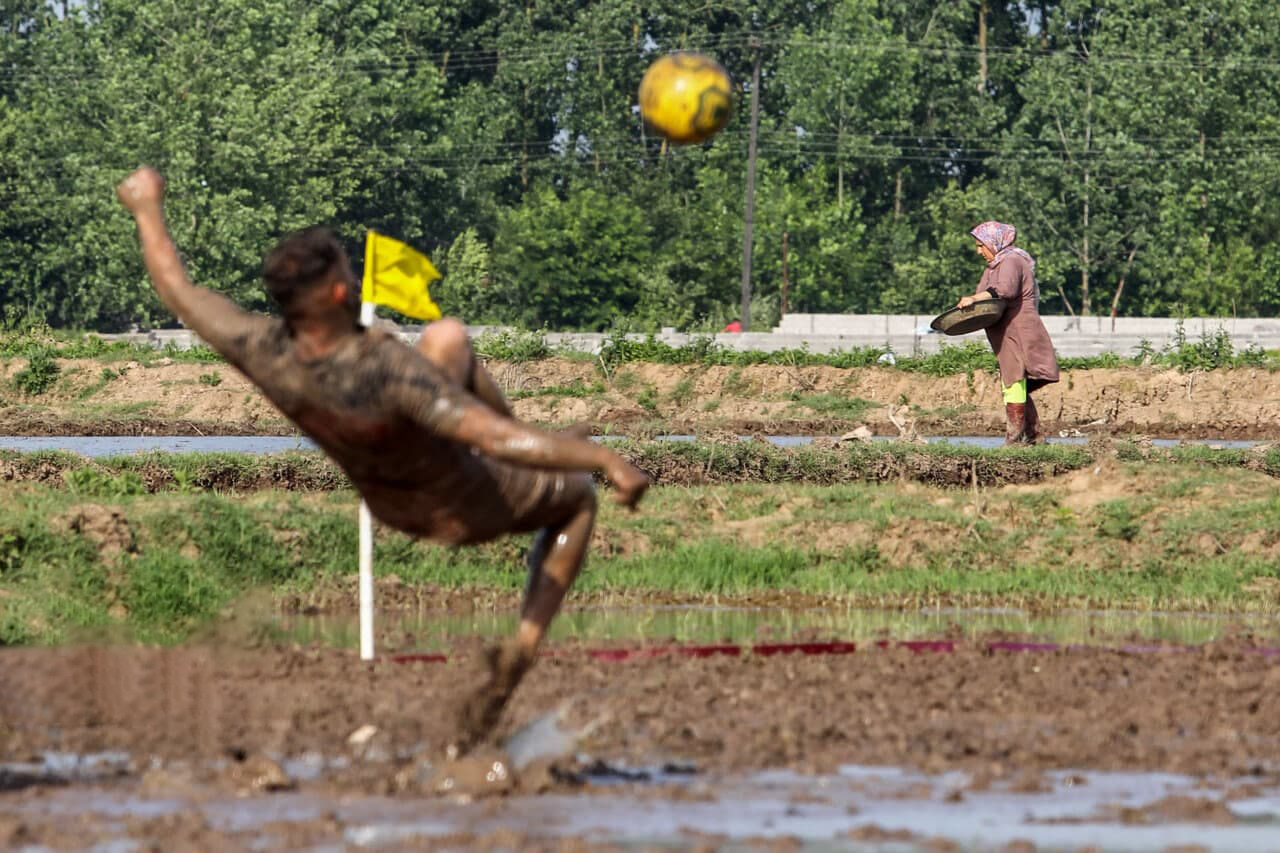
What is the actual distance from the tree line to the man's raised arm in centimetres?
5281

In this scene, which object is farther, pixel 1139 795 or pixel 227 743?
pixel 227 743

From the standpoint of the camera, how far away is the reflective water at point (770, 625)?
38.1 feet

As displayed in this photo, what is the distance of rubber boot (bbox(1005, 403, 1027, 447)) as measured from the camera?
18.8 meters

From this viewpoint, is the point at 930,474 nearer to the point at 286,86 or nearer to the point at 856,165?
the point at 286,86

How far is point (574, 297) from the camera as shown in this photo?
69812mm

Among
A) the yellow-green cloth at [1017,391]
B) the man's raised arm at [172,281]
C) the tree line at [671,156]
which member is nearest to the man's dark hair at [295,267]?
the man's raised arm at [172,281]

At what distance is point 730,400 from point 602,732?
2467 centimetres

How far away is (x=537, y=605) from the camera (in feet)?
25.6

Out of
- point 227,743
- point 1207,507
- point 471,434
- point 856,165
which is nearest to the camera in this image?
point 471,434

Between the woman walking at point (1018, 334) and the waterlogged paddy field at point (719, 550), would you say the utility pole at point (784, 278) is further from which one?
the waterlogged paddy field at point (719, 550)

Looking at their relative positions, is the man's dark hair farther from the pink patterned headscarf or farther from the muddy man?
the pink patterned headscarf

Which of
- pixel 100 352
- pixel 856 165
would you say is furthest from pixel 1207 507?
pixel 856 165

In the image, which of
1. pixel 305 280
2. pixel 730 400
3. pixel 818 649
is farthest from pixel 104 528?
pixel 730 400

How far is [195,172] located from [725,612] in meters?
52.0
